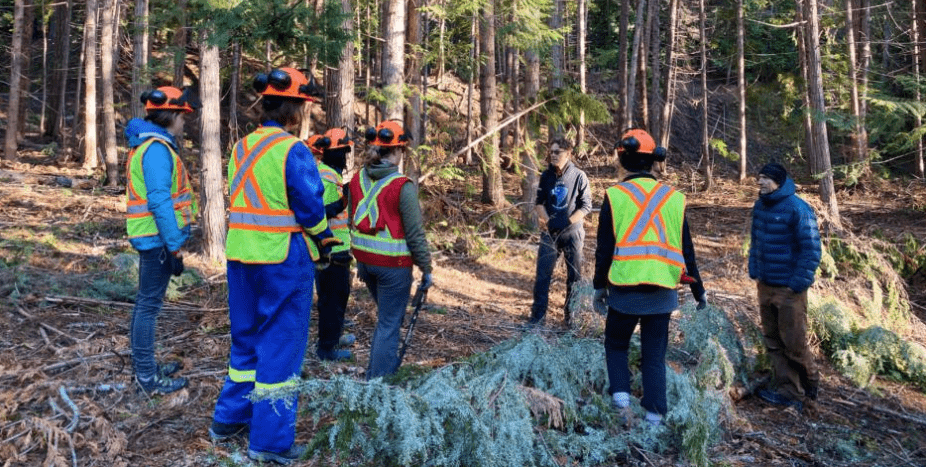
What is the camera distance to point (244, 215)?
456 centimetres

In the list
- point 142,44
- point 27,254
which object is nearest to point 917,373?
point 27,254

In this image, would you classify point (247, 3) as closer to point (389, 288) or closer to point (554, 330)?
point (389, 288)

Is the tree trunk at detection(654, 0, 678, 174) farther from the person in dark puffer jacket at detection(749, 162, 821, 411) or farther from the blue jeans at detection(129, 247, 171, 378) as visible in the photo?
the blue jeans at detection(129, 247, 171, 378)

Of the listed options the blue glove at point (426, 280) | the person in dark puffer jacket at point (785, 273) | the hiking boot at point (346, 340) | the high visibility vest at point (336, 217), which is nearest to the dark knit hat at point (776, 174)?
the person in dark puffer jacket at point (785, 273)

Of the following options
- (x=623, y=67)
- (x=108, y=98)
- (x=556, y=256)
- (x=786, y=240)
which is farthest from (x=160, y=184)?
(x=623, y=67)

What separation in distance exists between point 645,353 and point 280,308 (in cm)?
251

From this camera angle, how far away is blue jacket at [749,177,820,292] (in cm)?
654

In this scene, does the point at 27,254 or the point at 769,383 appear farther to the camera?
the point at 27,254

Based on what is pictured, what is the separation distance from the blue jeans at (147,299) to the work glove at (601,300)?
3093 mm

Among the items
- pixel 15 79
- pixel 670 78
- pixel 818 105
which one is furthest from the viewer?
pixel 670 78

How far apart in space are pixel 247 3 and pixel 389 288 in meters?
4.25

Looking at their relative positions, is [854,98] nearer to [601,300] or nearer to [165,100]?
[601,300]

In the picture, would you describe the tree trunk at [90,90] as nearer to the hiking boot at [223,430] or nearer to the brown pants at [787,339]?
the hiking boot at [223,430]

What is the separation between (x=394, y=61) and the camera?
34.2 ft
